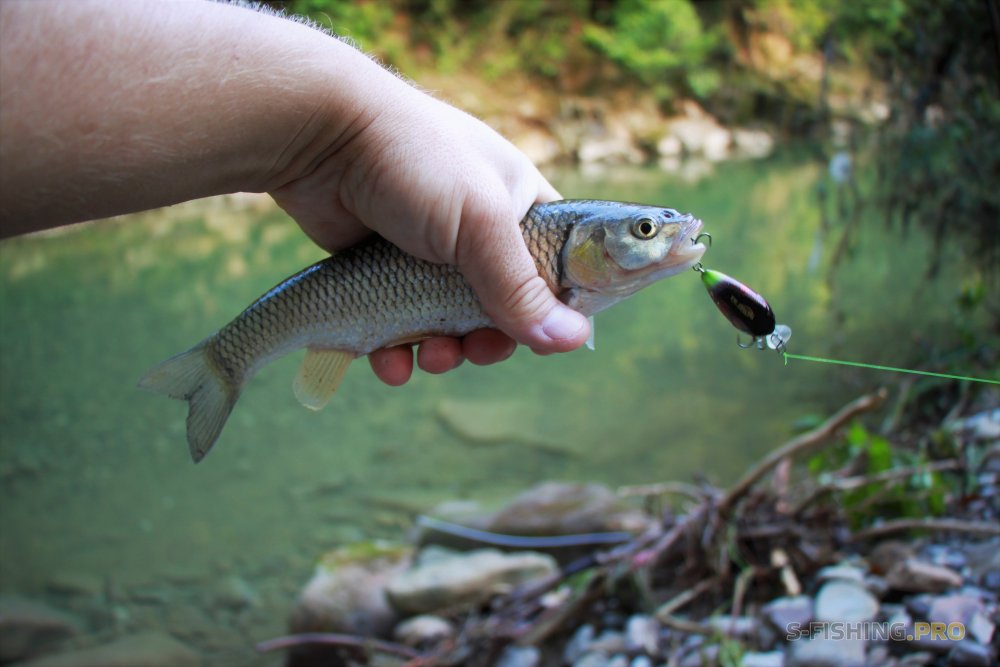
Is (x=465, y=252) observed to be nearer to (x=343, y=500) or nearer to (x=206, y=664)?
(x=206, y=664)

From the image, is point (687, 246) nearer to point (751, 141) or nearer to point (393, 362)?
point (393, 362)

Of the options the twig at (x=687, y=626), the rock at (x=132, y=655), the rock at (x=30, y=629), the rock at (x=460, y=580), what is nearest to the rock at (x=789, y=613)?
the twig at (x=687, y=626)

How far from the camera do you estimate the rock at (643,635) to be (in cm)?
289

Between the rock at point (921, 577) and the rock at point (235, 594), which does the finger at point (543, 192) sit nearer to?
the rock at point (921, 577)

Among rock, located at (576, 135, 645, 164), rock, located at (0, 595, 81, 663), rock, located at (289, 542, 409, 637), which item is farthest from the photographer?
rock, located at (576, 135, 645, 164)

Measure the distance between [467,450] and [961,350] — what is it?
3.67 m

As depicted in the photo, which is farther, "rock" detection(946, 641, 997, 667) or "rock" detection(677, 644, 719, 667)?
"rock" detection(677, 644, 719, 667)

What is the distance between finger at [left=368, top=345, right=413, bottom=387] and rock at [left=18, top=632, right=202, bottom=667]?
272cm

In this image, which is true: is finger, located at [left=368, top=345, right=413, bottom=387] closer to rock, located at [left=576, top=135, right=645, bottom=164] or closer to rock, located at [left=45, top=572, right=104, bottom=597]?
rock, located at [left=45, top=572, right=104, bottom=597]

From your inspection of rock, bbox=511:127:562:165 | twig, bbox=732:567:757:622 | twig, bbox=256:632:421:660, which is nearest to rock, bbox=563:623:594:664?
twig, bbox=732:567:757:622

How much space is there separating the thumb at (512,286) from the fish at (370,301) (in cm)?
7

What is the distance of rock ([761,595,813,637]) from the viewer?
267 centimetres

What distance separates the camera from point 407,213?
5.80 ft

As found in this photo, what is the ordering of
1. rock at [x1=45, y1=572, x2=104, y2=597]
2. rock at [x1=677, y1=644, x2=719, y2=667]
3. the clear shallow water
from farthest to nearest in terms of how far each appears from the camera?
the clear shallow water, rock at [x1=45, y1=572, x2=104, y2=597], rock at [x1=677, y1=644, x2=719, y2=667]
